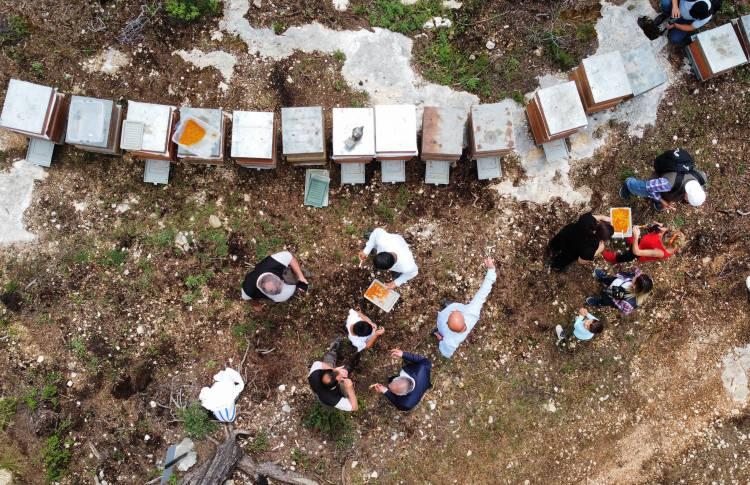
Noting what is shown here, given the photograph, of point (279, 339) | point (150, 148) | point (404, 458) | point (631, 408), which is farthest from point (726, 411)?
point (150, 148)

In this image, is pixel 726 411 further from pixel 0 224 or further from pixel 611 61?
pixel 0 224

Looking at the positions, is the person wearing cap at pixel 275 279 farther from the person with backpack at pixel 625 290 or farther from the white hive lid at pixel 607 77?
the white hive lid at pixel 607 77

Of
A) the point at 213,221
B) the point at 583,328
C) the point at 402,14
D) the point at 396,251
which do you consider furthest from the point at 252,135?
the point at 583,328

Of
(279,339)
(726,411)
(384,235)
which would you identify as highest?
(384,235)

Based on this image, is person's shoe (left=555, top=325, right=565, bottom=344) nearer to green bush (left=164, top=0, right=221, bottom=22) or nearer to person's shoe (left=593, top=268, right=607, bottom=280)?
person's shoe (left=593, top=268, right=607, bottom=280)

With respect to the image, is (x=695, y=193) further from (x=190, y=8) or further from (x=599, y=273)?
(x=190, y=8)

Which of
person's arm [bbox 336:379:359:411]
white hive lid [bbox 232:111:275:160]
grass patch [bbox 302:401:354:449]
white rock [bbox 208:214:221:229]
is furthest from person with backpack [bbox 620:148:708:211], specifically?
white rock [bbox 208:214:221:229]
